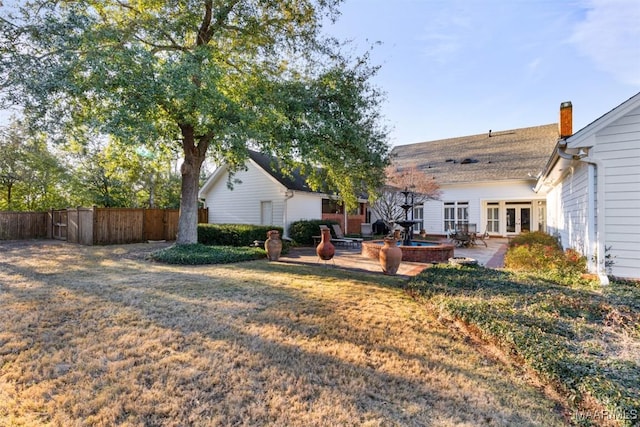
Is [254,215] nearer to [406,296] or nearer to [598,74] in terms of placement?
[406,296]

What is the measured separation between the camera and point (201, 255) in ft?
33.3

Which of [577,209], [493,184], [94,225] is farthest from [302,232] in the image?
[493,184]

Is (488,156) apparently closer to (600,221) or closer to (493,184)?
(493,184)

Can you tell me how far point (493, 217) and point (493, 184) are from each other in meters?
2.29

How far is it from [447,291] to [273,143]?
613 cm

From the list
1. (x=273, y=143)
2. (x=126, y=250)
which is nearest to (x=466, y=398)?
(x=273, y=143)

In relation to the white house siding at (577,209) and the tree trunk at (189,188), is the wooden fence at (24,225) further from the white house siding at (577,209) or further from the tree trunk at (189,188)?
the white house siding at (577,209)

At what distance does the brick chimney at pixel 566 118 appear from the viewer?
8234 mm

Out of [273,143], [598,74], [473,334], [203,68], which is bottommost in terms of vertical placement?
[473,334]

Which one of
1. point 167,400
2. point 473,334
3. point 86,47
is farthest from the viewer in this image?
point 86,47

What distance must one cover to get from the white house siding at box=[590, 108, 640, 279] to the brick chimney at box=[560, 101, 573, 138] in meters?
2.03

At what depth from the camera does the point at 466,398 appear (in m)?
2.84

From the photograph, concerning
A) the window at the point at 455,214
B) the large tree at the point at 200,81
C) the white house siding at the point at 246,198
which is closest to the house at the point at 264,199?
the white house siding at the point at 246,198

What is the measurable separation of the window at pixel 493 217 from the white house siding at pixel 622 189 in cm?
1494
